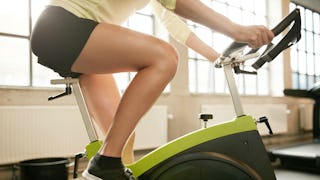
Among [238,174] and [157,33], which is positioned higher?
[157,33]

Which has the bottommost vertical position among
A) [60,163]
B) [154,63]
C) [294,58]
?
[60,163]

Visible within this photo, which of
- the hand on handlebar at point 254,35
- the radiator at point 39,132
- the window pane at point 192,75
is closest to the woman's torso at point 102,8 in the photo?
the hand on handlebar at point 254,35

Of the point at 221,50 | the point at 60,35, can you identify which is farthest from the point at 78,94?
the point at 221,50

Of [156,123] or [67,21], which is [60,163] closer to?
[156,123]

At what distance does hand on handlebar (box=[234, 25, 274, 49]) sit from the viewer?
0.92 m

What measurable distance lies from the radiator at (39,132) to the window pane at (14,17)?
2.39 ft

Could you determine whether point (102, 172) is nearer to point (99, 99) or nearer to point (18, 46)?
point (99, 99)

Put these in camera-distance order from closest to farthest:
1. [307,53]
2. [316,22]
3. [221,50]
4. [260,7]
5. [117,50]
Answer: [117,50] < [221,50] < [260,7] < [307,53] < [316,22]

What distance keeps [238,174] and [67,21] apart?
28.5 inches

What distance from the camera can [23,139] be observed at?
224 cm

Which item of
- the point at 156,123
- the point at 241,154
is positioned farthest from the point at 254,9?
the point at 241,154

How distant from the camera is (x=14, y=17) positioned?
2.59m

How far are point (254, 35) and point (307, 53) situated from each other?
215 inches

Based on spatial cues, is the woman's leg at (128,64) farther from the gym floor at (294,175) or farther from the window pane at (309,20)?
the window pane at (309,20)
